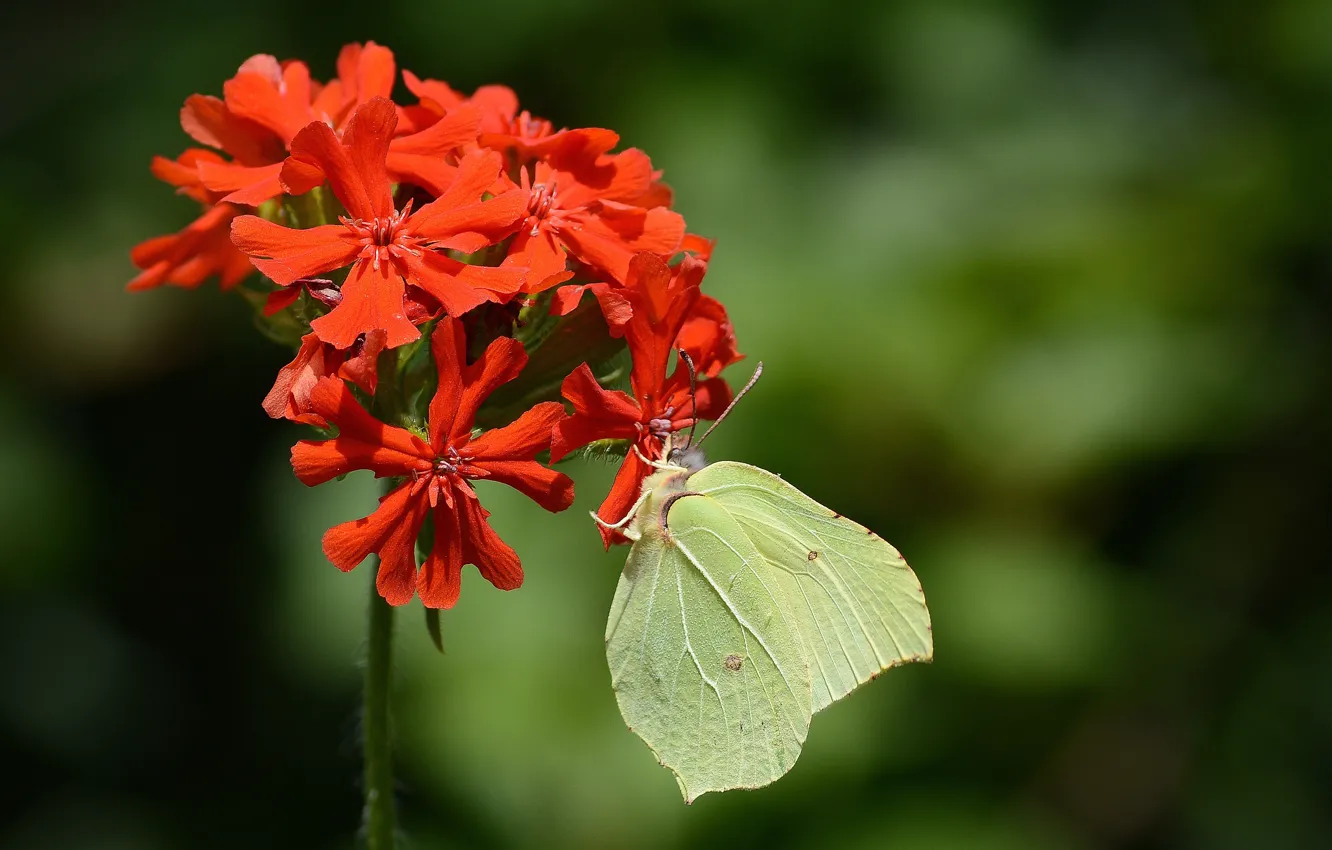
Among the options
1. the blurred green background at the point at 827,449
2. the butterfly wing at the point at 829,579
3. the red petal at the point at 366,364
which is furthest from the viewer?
the blurred green background at the point at 827,449

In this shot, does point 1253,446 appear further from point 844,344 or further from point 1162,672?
point 844,344

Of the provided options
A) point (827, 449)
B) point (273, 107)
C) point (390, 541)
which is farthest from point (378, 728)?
point (827, 449)

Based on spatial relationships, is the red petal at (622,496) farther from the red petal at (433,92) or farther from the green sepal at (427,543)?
the red petal at (433,92)

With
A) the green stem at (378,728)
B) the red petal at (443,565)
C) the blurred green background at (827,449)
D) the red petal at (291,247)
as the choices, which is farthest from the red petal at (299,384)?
the blurred green background at (827,449)

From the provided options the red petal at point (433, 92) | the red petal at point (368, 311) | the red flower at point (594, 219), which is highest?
the red petal at point (433, 92)

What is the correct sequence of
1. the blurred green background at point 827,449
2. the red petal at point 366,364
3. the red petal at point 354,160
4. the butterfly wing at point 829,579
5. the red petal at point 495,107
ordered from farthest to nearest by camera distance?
the blurred green background at point 827,449
the red petal at point 495,107
the butterfly wing at point 829,579
the red petal at point 354,160
the red petal at point 366,364

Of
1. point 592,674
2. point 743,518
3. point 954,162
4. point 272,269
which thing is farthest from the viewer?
point 954,162

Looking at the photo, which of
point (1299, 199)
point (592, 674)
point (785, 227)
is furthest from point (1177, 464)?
point (592, 674)

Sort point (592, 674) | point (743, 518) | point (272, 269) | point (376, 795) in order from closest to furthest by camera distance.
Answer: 1. point (272, 269)
2. point (376, 795)
3. point (743, 518)
4. point (592, 674)
